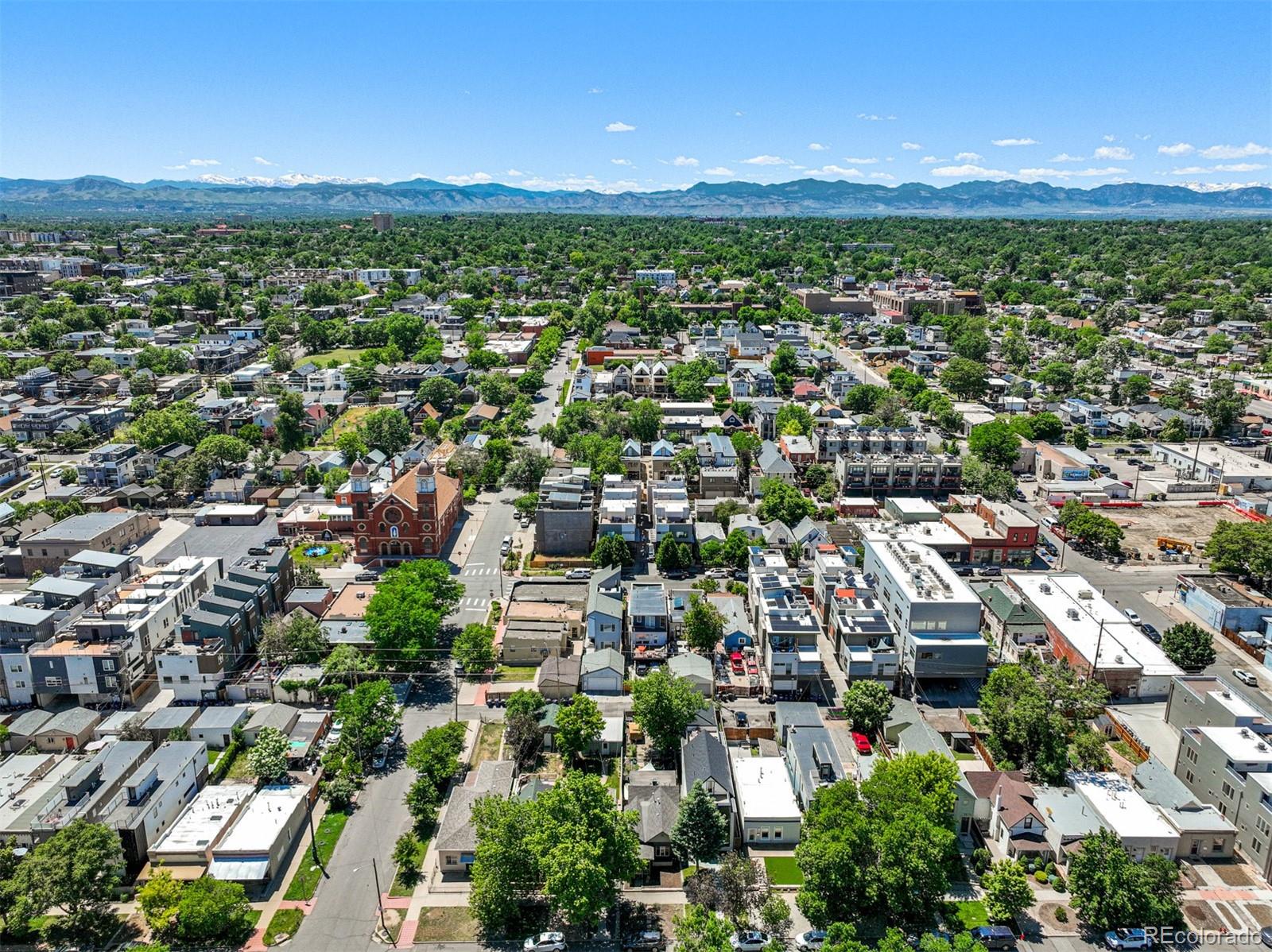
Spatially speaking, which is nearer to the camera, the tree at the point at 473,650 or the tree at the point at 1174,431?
the tree at the point at 473,650

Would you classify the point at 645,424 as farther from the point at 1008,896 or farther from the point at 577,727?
the point at 1008,896

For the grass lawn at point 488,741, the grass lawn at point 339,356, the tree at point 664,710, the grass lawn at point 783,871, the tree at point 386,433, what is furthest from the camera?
the grass lawn at point 339,356

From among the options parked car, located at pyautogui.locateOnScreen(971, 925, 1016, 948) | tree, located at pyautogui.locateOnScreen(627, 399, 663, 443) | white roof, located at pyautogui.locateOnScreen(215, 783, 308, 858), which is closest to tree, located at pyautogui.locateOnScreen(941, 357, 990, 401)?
tree, located at pyautogui.locateOnScreen(627, 399, 663, 443)

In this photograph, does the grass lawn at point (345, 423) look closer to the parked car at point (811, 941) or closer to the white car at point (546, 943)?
the white car at point (546, 943)

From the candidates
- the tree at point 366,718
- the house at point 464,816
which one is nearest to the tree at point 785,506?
the house at point 464,816

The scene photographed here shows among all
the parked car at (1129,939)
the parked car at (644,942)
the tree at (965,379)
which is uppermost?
the tree at (965,379)

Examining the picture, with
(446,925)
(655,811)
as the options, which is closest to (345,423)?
(655,811)

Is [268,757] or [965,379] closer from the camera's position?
[268,757]
